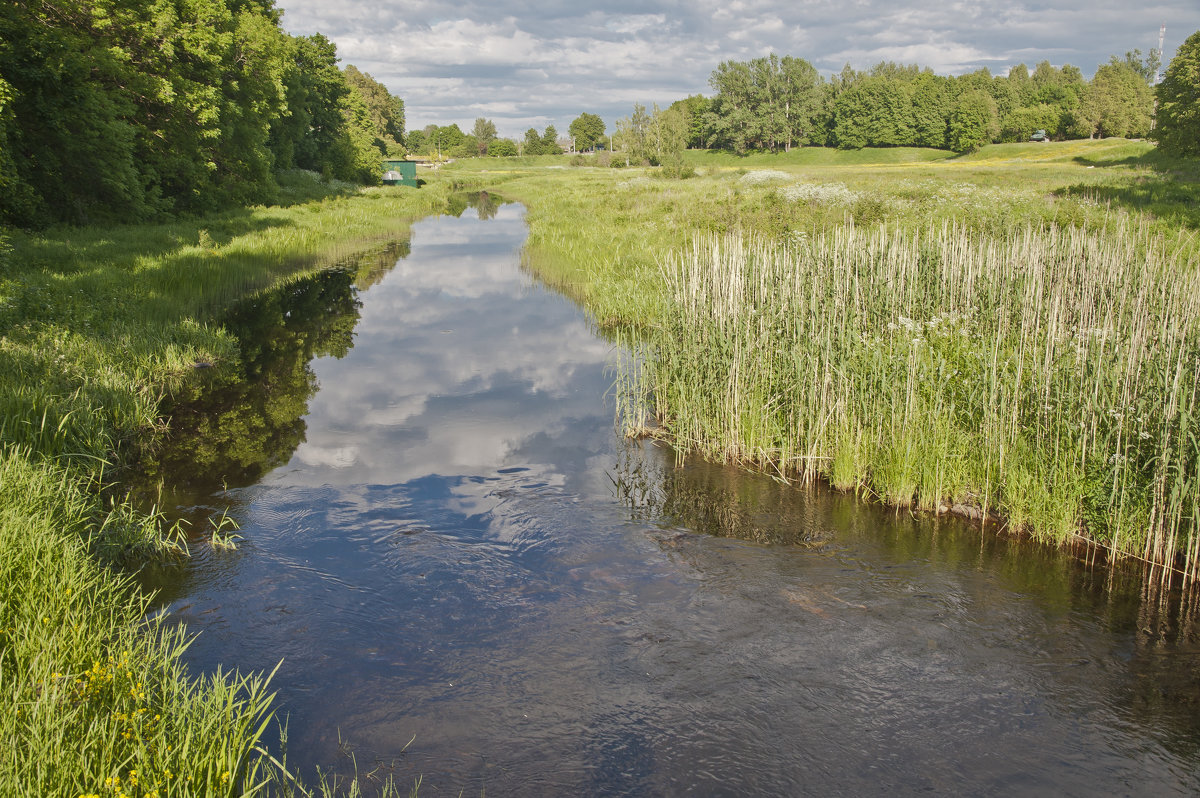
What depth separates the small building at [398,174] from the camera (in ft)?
225

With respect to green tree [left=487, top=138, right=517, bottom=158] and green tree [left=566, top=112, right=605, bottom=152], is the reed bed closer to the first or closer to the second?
green tree [left=487, top=138, right=517, bottom=158]

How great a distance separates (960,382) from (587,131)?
190 meters

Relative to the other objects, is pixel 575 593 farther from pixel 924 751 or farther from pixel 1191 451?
pixel 1191 451

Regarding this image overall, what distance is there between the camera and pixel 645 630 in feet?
20.3

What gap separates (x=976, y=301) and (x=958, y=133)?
109m

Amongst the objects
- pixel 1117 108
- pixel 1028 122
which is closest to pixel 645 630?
pixel 1117 108

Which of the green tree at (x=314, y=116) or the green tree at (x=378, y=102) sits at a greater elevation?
the green tree at (x=378, y=102)

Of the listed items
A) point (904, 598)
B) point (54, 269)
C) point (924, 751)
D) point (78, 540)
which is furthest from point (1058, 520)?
point (54, 269)

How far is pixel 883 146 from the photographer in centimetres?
11269

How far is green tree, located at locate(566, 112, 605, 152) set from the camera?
187 m

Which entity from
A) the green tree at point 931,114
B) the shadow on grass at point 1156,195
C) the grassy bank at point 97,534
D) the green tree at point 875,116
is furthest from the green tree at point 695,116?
the grassy bank at point 97,534

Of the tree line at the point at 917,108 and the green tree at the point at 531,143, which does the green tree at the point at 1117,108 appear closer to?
the tree line at the point at 917,108

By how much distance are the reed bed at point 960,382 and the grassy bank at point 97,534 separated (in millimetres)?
6385

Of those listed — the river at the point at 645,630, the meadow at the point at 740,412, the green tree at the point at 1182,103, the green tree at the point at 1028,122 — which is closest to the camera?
the meadow at the point at 740,412
